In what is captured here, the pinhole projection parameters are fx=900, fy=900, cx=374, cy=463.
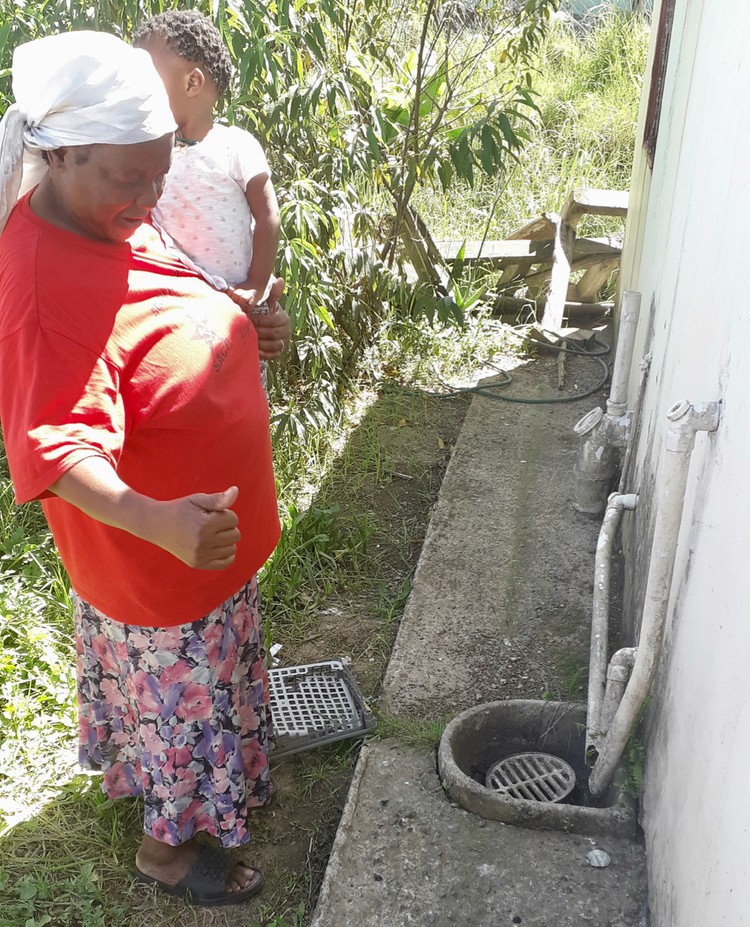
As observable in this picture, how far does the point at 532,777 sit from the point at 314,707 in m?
0.72

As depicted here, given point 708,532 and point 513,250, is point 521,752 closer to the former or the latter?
point 708,532

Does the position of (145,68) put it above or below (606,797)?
above

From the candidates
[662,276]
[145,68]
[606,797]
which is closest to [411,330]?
[662,276]

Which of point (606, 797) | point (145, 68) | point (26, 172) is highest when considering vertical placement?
point (145, 68)

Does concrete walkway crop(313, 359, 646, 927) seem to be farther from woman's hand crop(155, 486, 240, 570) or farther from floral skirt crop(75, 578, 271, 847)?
woman's hand crop(155, 486, 240, 570)

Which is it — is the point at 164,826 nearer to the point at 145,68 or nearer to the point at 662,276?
the point at 145,68

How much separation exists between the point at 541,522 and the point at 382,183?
2301mm

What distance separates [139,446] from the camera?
1791 mm

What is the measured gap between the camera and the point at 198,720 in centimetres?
210

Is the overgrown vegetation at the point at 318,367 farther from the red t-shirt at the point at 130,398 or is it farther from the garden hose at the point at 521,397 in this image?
the red t-shirt at the point at 130,398

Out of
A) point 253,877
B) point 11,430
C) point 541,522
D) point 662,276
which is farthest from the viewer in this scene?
point 541,522

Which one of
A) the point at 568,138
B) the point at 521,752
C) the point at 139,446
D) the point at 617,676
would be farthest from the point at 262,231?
the point at 568,138

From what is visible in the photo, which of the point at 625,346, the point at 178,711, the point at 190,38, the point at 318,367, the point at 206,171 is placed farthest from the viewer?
the point at 318,367

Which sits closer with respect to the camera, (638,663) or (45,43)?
(45,43)
